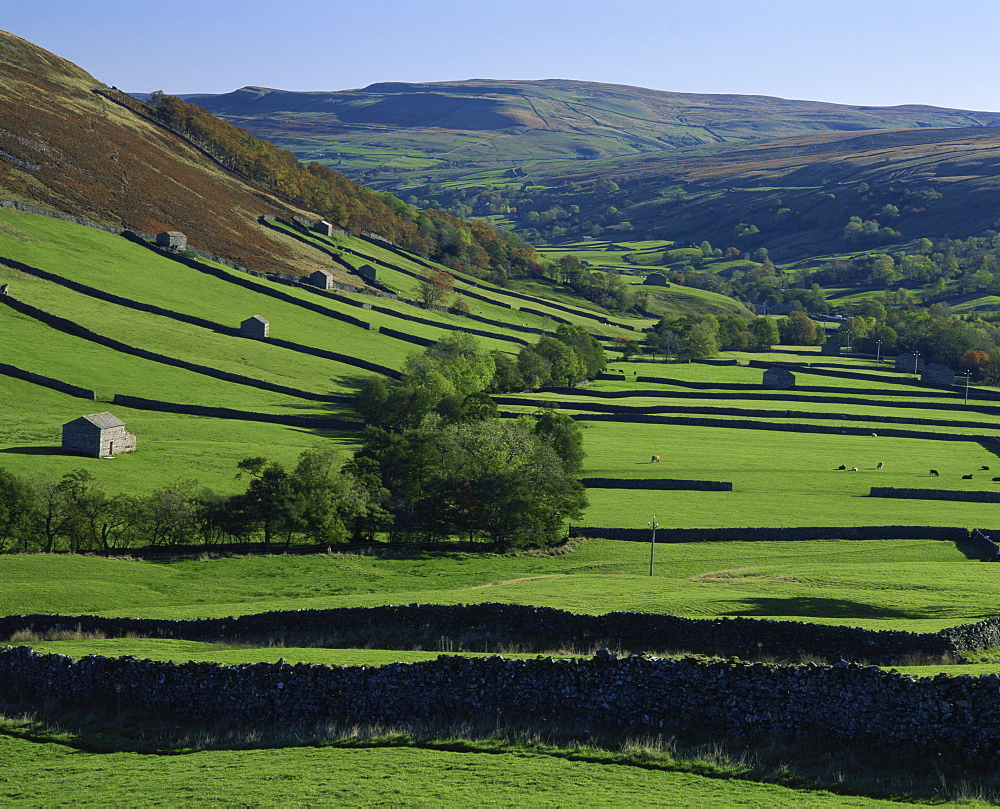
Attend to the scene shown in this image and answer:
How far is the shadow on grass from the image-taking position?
117 ft

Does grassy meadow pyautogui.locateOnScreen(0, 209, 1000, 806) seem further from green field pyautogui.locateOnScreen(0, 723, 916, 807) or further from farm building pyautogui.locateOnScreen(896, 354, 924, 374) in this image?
farm building pyautogui.locateOnScreen(896, 354, 924, 374)

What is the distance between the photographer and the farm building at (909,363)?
149375 mm

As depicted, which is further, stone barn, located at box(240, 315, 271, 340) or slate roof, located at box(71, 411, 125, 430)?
stone barn, located at box(240, 315, 271, 340)

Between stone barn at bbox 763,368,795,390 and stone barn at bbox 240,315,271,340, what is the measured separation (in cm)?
6072

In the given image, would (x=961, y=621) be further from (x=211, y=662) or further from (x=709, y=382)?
(x=709, y=382)

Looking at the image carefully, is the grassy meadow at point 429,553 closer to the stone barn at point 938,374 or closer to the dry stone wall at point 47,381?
the dry stone wall at point 47,381

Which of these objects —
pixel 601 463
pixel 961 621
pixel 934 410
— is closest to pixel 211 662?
pixel 961 621

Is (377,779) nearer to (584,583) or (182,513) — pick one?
(584,583)

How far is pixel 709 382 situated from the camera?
126 m

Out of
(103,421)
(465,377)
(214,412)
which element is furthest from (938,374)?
(103,421)

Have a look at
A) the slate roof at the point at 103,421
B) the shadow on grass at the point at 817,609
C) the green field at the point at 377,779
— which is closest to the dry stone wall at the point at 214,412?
the slate roof at the point at 103,421

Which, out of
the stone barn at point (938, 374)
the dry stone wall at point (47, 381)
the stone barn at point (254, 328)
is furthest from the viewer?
the stone barn at point (938, 374)

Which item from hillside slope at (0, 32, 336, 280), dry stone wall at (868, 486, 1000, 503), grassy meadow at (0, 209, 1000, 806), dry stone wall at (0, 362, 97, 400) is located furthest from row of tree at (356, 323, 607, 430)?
hillside slope at (0, 32, 336, 280)

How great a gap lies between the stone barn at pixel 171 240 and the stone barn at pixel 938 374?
10330 centimetres
